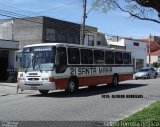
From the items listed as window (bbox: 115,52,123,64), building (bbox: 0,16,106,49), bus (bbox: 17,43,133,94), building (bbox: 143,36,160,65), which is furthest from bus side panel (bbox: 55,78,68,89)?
building (bbox: 143,36,160,65)

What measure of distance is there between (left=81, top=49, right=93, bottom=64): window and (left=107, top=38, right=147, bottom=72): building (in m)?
40.4

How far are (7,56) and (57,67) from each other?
64.0 feet

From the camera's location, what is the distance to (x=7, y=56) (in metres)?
38.5

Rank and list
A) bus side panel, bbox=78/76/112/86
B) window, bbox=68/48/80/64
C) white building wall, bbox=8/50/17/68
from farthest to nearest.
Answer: white building wall, bbox=8/50/17/68 → bus side panel, bbox=78/76/112/86 → window, bbox=68/48/80/64

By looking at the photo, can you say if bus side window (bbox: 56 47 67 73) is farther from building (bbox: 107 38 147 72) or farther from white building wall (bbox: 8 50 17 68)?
building (bbox: 107 38 147 72)

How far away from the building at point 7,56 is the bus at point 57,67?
13.2 metres

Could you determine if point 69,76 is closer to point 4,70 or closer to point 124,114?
point 124,114

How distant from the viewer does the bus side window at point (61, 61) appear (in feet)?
66.2

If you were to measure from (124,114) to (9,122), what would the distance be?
13.8 feet

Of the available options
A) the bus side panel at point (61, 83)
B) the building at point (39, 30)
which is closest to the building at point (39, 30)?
the building at point (39, 30)

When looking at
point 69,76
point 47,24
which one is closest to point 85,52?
point 69,76

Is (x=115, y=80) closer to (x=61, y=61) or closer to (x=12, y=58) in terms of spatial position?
(x=61, y=61)

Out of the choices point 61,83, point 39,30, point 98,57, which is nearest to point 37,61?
point 61,83

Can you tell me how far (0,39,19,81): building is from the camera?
117 feet
